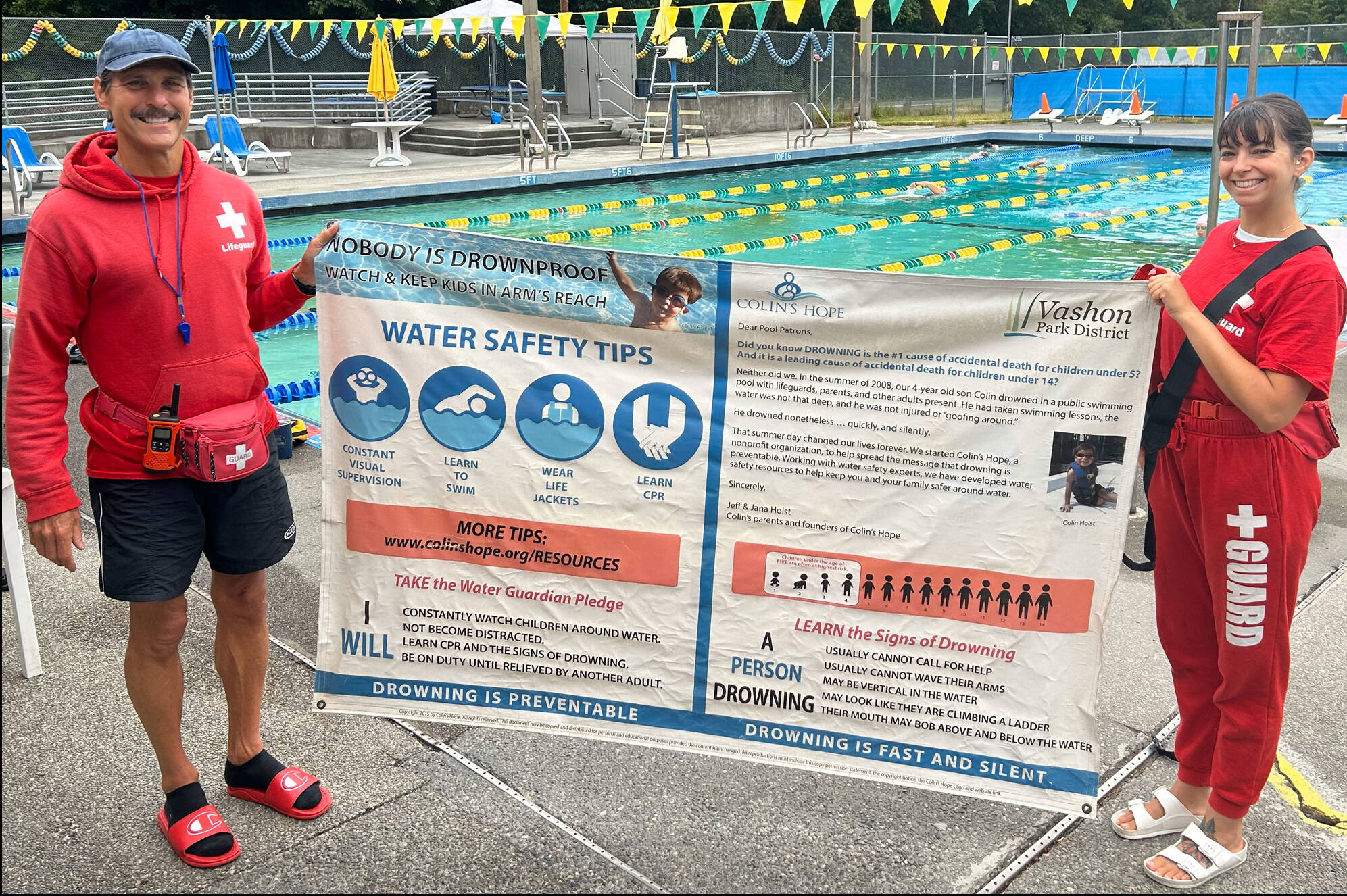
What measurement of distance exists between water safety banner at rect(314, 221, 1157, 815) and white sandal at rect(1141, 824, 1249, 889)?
0.71ft

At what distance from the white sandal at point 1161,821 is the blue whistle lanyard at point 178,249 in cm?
241

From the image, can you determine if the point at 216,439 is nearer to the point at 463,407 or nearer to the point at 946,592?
the point at 463,407

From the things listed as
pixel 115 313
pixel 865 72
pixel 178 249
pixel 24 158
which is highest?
pixel 865 72

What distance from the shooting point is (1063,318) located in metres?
2.45

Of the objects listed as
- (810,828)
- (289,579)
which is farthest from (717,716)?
(289,579)

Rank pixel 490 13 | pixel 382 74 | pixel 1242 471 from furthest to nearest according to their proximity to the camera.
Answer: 1. pixel 490 13
2. pixel 382 74
3. pixel 1242 471

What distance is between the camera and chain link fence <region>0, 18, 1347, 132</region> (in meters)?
28.3

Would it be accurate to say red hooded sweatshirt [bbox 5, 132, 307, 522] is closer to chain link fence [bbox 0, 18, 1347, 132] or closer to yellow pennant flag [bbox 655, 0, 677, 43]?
yellow pennant flag [bbox 655, 0, 677, 43]

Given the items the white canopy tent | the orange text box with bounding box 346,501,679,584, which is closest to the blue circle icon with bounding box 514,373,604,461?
the orange text box with bounding box 346,501,679,584

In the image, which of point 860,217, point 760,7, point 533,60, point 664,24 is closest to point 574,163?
point 533,60

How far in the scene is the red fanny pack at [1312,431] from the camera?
7.93ft

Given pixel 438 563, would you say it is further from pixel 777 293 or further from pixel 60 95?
pixel 60 95

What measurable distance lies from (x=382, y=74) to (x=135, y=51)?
18.6m

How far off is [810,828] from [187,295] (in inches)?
73.5
